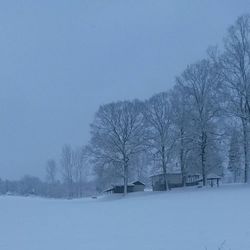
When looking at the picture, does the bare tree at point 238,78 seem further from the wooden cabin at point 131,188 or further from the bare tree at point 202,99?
the wooden cabin at point 131,188

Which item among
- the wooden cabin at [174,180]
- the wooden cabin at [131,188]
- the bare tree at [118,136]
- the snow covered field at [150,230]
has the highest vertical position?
the bare tree at [118,136]

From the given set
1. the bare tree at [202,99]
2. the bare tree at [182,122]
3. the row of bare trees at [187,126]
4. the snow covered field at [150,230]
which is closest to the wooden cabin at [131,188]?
the row of bare trees at [187,126]

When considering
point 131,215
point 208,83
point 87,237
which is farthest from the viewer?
point 208,83

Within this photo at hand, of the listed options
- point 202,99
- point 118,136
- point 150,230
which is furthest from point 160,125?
point 150,230

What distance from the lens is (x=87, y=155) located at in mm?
63375

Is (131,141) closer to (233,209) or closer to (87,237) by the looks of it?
(233,209)

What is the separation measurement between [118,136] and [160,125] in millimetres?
6325

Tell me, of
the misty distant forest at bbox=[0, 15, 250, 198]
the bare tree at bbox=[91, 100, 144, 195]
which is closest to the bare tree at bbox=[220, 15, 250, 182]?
the misty distant forest at bbox=[0, 15, 250, 198]

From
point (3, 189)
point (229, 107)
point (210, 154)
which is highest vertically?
point (229, 107)

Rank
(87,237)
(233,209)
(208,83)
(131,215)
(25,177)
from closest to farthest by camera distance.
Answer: (87,237) < (233,209) < (131,215) < (208,83) < (25,177)

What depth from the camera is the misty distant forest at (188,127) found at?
4456 centimetres

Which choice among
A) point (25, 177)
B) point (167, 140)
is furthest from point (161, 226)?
point (25, 177)

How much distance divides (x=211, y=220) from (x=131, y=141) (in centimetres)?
4115

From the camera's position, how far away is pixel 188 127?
2077 inches
